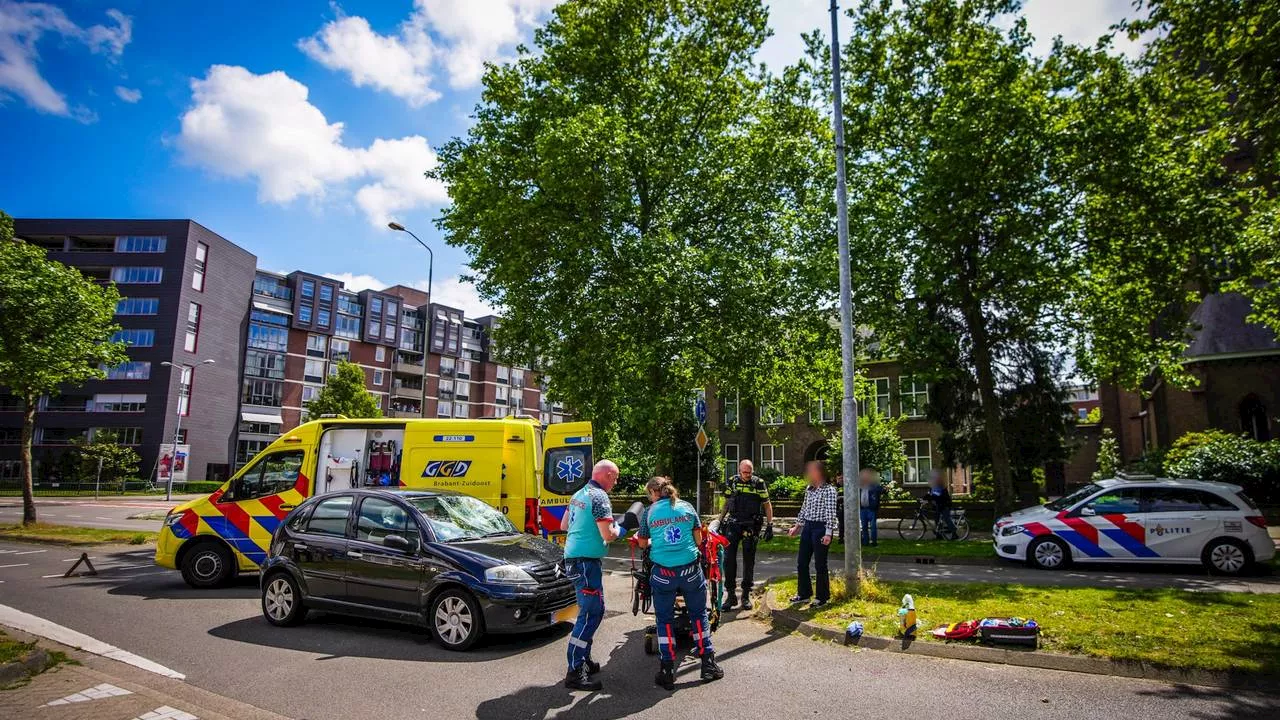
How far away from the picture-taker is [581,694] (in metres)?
5.76

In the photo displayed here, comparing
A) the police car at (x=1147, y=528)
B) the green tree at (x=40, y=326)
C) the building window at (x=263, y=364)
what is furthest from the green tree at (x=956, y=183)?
the building window at (x=263, y=364)

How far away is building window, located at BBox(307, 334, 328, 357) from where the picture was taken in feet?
228

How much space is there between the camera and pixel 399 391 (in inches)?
3022

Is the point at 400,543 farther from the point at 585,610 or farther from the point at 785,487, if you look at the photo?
the point at 785,487

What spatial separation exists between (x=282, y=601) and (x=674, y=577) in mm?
5311

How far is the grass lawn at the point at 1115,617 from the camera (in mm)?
6223

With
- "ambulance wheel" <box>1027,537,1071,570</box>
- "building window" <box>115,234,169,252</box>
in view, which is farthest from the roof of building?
"building window" <box>115,234,169,252</box>

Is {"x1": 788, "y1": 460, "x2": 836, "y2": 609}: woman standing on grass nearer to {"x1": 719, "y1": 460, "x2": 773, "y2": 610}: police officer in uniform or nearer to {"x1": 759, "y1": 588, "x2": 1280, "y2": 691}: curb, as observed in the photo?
{"x1": 719, "y1": 460, "x2": 773, "y2": 610}: police officer in uniform

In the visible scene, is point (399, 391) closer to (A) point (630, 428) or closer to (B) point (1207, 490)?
(A) point (630, 428)

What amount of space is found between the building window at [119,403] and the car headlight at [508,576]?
62.0 m

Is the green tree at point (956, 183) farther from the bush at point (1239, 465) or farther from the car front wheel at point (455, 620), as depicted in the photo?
the car front wheel at point (455, 620)

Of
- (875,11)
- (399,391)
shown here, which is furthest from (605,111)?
(399,391)

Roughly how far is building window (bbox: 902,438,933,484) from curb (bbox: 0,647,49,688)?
39608mm

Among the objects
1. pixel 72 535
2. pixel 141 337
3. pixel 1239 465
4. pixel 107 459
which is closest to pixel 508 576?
pixel 72 535
